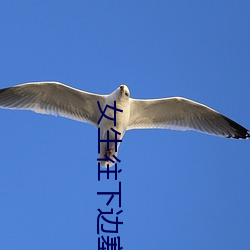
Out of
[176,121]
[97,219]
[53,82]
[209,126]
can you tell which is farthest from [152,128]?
[97,219]

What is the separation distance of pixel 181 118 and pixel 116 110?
1308mm

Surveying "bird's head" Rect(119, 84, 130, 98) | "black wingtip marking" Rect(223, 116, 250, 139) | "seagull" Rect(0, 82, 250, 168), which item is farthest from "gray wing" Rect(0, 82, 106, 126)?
"black wingtip marking" Rect(223, 116, 250, 139)

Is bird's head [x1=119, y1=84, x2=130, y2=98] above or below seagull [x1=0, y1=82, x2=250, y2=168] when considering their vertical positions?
below

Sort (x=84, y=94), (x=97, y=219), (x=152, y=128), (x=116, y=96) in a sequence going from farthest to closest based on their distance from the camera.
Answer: (x=152, y=128) → (x=84, y=94) → (x=116, y=96) → (x=97, y=219)

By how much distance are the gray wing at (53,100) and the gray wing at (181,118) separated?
1.96 ft

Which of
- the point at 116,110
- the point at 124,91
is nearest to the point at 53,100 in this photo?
the point at 116,110

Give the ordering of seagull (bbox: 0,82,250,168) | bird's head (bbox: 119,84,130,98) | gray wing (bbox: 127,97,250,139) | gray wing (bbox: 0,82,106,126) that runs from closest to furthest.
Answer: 1. bird's head (bbox: 119,84,130,98)
2. seagull (bbox: 0,82,250,168)
3. gray wing (bbox: 0,82,106,126)
4. gray wing (bbox: 127,97,250,139)

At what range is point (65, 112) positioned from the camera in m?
7.28

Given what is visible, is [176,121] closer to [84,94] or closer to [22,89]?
[84,94]

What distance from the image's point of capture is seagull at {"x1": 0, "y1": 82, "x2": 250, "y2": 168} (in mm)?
6773

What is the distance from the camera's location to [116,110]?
21.6ft

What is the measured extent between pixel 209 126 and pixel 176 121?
0.51m

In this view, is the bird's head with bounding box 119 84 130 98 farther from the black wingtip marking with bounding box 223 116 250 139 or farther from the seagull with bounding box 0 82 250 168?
the black wingtip marking with bounding box 223 116 250 139

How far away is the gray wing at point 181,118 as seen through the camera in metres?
7.19
